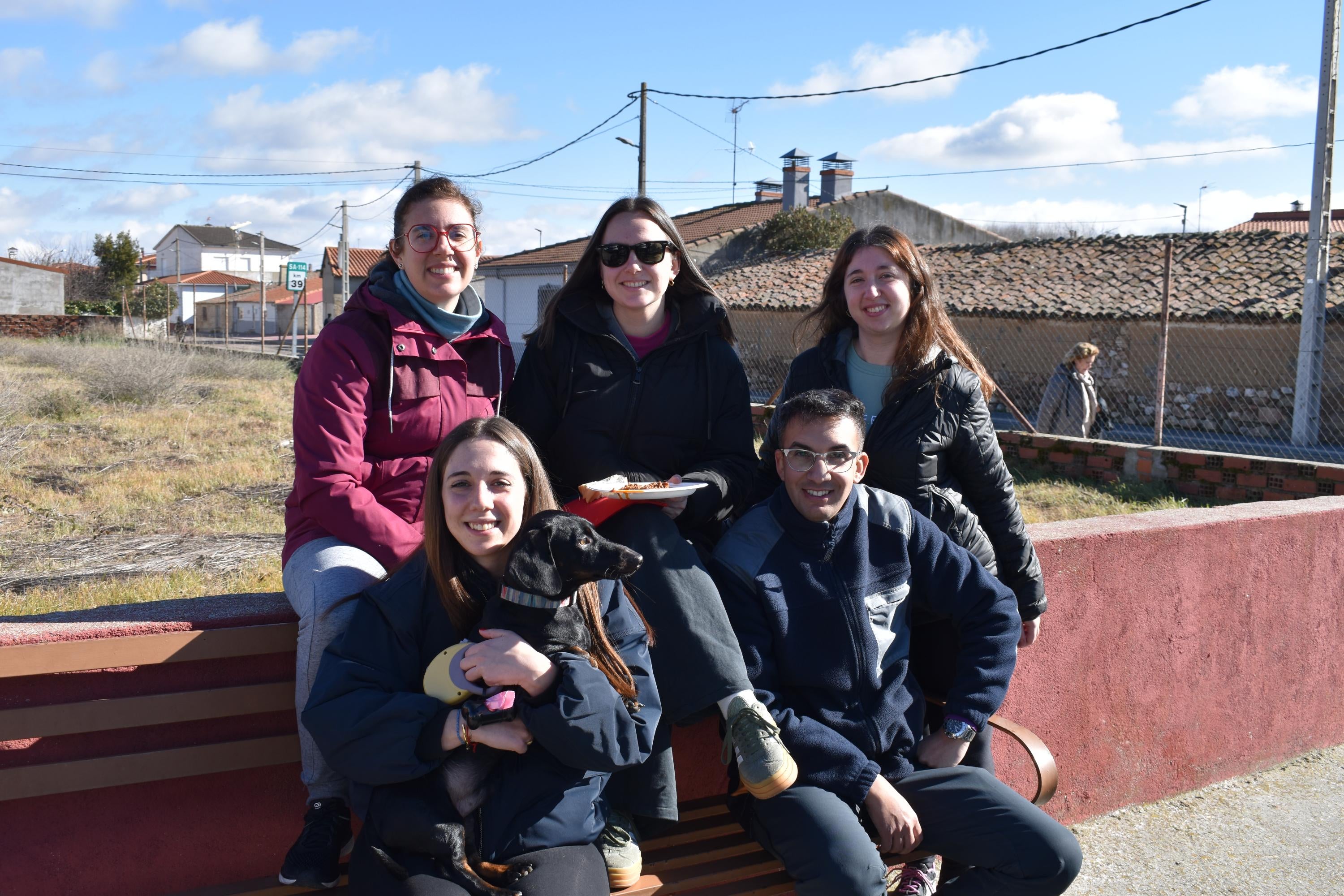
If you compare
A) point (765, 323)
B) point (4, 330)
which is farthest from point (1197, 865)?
point (4, 330)

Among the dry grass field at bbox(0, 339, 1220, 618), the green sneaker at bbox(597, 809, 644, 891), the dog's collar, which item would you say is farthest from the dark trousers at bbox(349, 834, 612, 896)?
the dry grass field at bbox(0, 339, 1220, 618)

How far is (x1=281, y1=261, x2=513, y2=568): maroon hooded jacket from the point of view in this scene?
105 inches

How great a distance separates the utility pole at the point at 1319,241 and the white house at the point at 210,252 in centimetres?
8827

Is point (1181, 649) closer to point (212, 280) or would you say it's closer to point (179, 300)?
point (179, 300)

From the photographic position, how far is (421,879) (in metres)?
2.14

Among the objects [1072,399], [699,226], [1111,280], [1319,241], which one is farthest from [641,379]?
[699,226]

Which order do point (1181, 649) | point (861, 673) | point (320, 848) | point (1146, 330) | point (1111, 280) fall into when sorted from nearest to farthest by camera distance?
point (320, 848)
point (861, 673)
point (1181, 649)
point (1146, 330)
point (1111, 280)

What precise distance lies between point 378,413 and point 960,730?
1.81 meters

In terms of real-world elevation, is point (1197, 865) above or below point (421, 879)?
below

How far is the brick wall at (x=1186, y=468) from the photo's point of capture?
7543mm

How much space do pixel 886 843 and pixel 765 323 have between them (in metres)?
23.0

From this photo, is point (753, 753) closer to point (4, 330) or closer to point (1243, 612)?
point (1243, 612)

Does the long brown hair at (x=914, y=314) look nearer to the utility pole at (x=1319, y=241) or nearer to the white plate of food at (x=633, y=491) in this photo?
the white plate of food at (x=633, y=491)

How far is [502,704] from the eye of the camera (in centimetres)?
221
